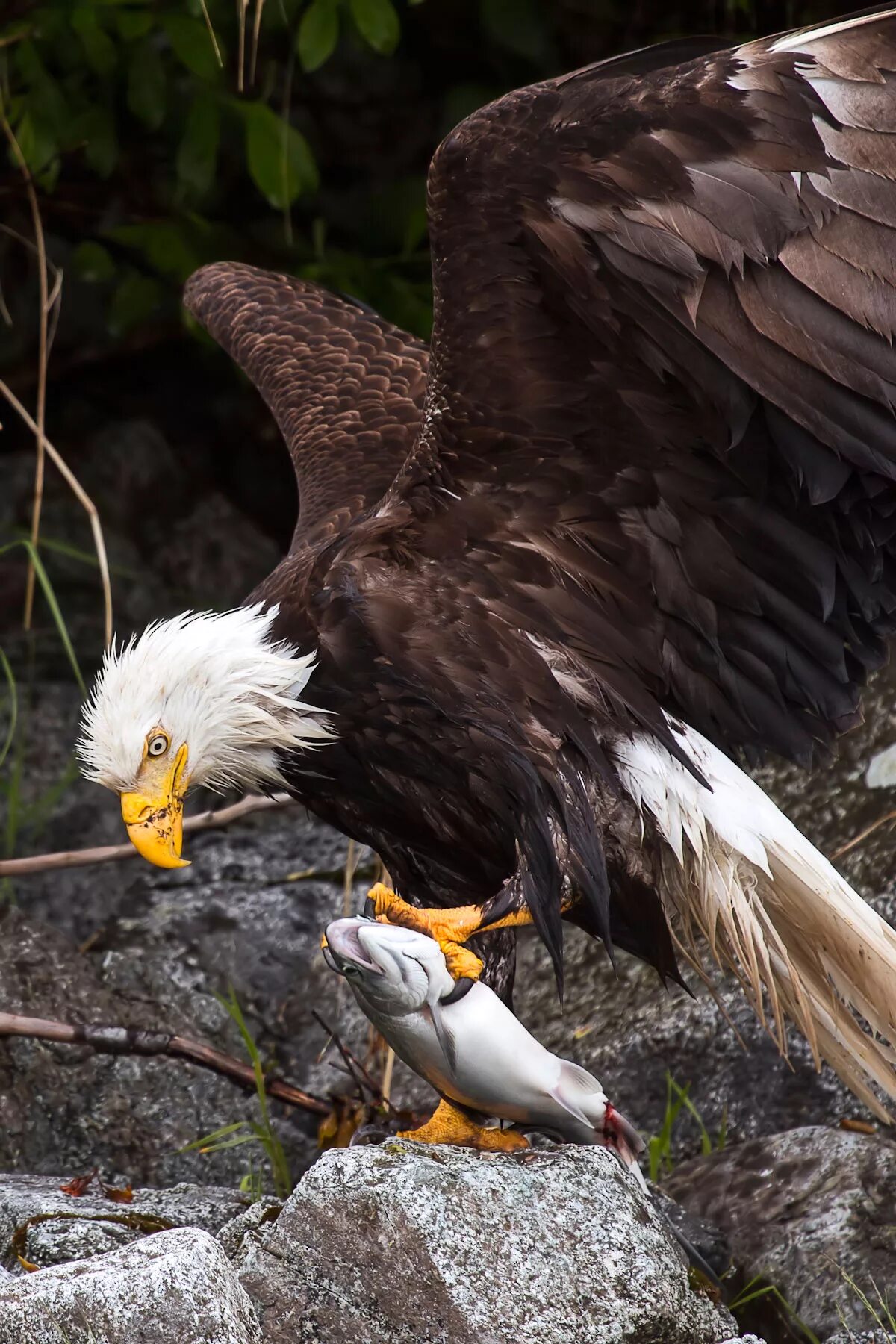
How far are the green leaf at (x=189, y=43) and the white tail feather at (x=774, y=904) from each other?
179cm

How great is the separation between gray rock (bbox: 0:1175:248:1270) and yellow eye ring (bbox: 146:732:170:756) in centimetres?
64

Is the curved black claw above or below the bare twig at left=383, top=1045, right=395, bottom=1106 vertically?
above

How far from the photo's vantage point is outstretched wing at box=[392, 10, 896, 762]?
210 centimetres

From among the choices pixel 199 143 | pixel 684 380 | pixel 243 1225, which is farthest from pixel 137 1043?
pixel 199 143

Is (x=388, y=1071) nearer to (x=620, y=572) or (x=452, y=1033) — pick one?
(x=452, y=1033)

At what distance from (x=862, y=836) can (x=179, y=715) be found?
1.33 metres

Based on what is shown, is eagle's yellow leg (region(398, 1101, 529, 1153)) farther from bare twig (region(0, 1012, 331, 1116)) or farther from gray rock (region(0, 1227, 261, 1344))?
gray rock (region(0, 1227, 261, 1344))

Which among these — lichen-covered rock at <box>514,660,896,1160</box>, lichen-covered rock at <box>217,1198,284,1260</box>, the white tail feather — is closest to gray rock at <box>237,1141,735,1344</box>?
lichen-covered rock at <box>217,1198,284,1260</box>

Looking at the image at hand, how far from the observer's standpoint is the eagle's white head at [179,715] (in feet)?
8.21

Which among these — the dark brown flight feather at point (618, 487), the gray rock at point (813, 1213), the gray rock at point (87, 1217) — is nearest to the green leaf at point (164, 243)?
the dark brown flight feather at point (618, 487)

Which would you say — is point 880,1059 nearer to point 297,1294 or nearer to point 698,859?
point 698,859

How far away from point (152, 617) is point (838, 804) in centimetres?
204

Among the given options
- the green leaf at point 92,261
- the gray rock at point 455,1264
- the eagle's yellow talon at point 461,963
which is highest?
the green leaf at point 92,261

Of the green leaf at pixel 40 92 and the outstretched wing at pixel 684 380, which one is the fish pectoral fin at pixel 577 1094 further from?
the green leaf at pixel 40 92
